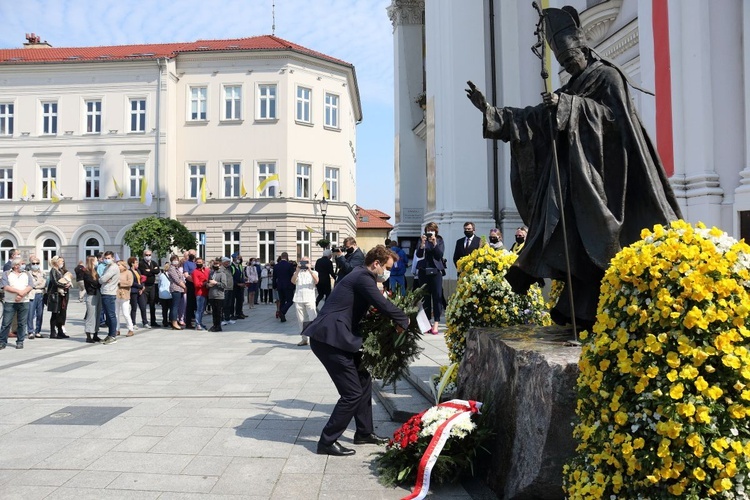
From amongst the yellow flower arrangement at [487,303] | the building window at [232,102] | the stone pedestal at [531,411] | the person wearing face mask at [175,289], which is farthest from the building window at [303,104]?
the stone pedestal at [531,411]

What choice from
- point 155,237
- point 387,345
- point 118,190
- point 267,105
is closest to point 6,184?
point 118,190

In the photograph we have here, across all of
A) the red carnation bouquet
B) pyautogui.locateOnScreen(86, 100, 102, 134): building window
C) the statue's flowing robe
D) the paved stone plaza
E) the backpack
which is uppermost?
pyautogui.locateOnScreen(86, 100, 102, 134): building window

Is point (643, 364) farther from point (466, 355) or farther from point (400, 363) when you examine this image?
point (400, 363)

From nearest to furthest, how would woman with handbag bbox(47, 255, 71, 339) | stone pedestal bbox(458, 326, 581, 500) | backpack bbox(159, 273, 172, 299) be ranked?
1. stone pedestal bbox(458, 326, 581, 500)
2. woman with handbag bbox(47, 255, 71, 339)
3. backpack bbox(159, 273, 172, 299)

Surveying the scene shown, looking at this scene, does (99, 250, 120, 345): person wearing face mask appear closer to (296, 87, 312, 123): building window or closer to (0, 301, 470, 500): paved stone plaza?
(0, 301, 470, 500): paved stone plaza

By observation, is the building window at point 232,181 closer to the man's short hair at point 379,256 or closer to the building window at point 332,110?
the building window at point 332,110

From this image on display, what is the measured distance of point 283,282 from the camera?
16969 millimetres

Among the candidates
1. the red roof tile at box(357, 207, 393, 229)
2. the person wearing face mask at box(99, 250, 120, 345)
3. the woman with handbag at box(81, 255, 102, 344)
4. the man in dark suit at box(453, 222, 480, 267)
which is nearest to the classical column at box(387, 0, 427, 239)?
the man in dark suit at box(453, 222, 480, 267)

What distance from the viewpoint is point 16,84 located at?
1491 inches

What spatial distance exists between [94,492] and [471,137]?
13207 mm

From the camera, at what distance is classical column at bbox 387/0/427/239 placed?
896 inches

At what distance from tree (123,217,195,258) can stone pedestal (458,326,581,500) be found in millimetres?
28833

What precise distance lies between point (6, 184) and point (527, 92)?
34.6 metres

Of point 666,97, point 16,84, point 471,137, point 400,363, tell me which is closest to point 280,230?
point 16,84
